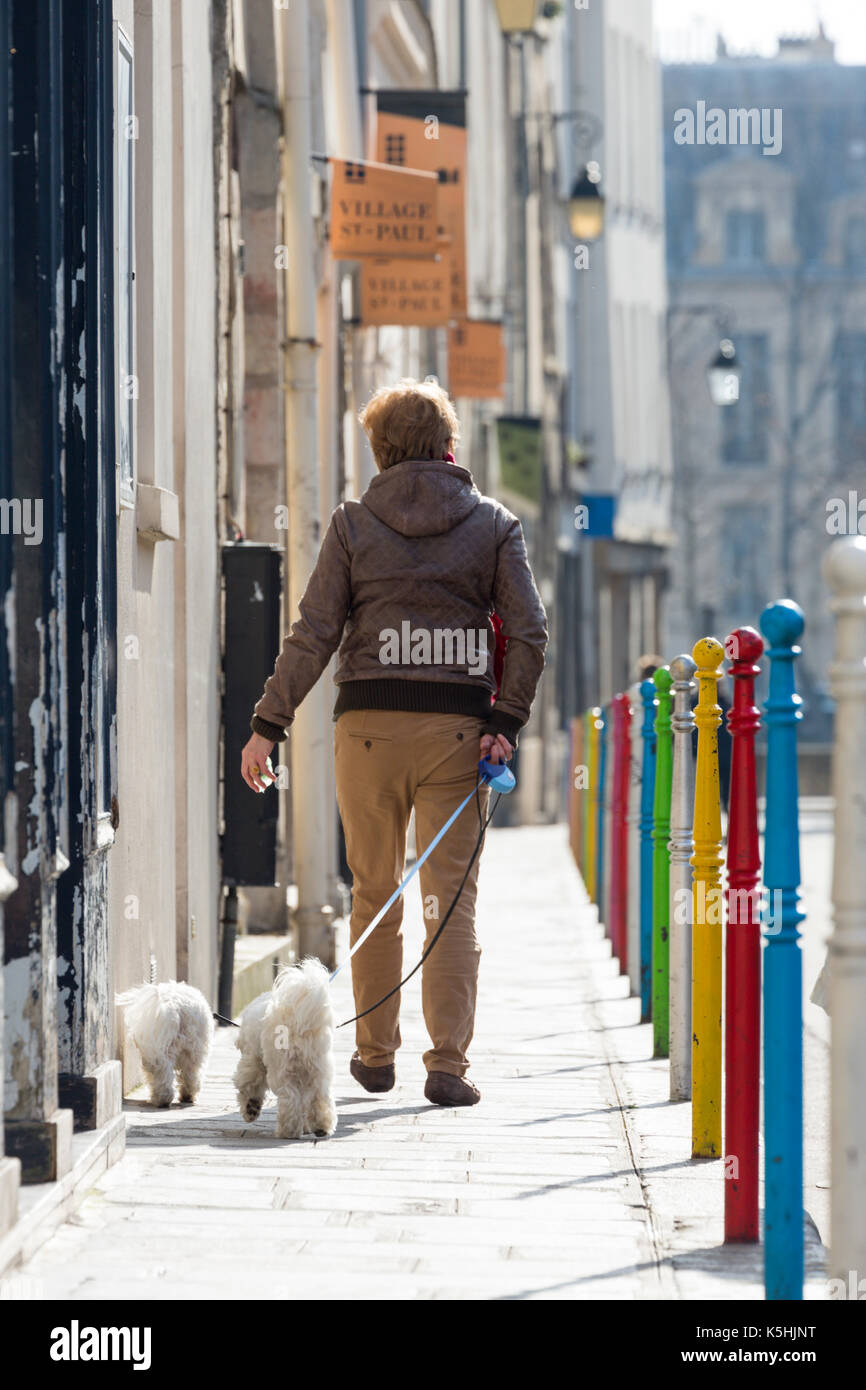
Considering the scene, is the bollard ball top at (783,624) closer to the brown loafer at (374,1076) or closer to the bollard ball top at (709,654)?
the bollard ball top at (709,654)

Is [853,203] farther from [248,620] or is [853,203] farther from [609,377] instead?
[248,620]

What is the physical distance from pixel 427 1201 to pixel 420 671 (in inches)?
63.9

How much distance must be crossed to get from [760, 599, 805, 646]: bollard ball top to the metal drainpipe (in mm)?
6373

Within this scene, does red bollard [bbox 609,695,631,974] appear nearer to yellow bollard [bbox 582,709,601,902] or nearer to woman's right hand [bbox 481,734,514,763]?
yellow bollard [bbox 582,709,601,902]

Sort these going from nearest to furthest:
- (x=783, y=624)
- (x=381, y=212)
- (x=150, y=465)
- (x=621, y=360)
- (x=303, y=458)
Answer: (x=783, y=624) < (x=150, y=465) < (x=303, y=458) < (x=381, y=212) < (x=621, y=360)

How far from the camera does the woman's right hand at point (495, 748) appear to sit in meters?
6.02

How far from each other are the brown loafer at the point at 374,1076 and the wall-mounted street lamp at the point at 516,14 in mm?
19301

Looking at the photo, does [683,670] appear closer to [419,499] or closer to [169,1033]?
[419,499]

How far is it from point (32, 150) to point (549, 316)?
2795 cm

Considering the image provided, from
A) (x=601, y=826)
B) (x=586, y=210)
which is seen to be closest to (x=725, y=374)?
(x=586, y=210)

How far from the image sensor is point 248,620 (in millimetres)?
8320

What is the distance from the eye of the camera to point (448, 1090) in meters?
6.18
